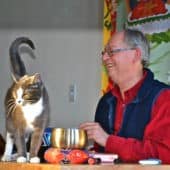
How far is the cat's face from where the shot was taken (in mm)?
1389

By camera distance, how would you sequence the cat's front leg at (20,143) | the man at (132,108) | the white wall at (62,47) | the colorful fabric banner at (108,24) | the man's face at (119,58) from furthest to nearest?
1. the white wall at (62,47)
2. the colorful fabric banner at (108,24)
3. the man's face at (119,58)
4. the man at (132,108)
5. the cat's front leg at (20,143)

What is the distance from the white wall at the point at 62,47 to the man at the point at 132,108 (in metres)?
1.06

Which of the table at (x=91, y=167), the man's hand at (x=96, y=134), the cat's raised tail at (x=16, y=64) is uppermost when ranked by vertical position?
the cat's raised tail at (x=16, y=64)

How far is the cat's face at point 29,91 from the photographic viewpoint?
1.39 m

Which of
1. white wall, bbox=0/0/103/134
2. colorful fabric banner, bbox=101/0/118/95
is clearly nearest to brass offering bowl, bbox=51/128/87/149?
colorful fabric banner, bbox=101/0/118/95

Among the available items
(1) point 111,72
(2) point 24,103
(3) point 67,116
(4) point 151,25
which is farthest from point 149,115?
(3) point 67,116

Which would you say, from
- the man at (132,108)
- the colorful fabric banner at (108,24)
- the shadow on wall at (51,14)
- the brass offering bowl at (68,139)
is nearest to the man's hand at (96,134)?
the man at (132,108)

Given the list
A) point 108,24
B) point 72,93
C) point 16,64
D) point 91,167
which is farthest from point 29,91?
point 72,93

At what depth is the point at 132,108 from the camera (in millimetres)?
1797

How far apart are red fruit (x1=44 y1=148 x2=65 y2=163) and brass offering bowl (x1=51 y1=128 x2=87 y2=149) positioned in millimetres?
44

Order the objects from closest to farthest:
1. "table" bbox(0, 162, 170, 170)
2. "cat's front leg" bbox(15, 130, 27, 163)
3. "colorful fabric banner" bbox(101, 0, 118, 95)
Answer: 1. "table" bbox(0, 162, 170, 170)
2. "cat's front leg" bbox(15, 130, 27, 163)
3. "colorful fabric banner" bbox(101, 0, 118, 95)

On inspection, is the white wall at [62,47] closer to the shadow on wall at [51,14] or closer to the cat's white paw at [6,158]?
the shadow on wall at [51,14]

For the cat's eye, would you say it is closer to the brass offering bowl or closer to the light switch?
the brass offering bowl

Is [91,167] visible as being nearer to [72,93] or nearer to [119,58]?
[119,58]
